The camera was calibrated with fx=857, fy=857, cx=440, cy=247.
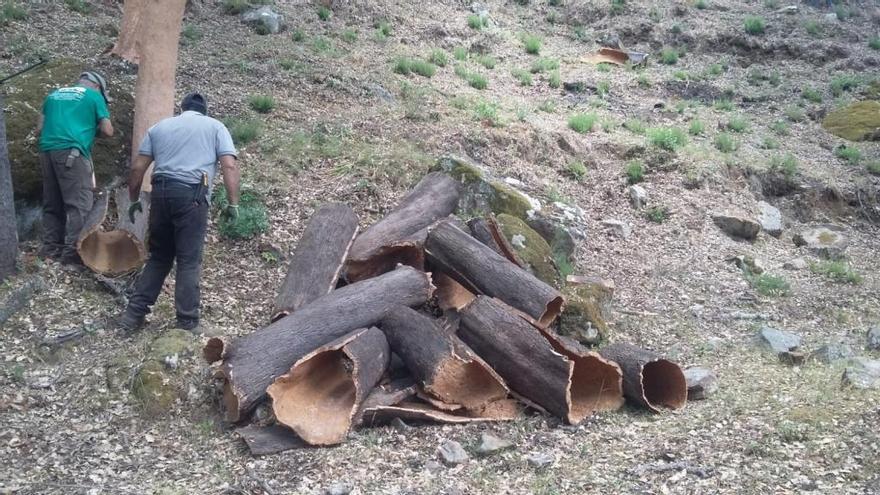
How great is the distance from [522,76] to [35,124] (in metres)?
8.75

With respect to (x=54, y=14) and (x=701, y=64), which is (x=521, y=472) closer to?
(x=54, y=14)

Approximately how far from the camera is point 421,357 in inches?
227

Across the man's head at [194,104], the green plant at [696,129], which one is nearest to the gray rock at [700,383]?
the man's head at [194,104]

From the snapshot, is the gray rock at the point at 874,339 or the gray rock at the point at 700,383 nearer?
the gray rock at the point at 700,383

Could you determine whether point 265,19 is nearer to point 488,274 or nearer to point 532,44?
point 532,44

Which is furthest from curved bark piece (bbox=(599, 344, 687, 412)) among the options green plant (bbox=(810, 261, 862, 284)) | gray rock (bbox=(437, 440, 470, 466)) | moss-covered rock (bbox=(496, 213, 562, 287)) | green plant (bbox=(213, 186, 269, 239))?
green plant (bbox=(810, 261, 862, 284))

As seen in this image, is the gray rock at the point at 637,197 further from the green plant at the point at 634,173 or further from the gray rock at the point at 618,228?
the gray rock at the point at 618,228

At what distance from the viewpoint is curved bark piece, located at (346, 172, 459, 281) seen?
6.97 metres

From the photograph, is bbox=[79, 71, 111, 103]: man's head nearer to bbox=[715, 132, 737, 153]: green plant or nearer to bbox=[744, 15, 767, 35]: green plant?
bbox=[715, 132, 737, 153]: green plant

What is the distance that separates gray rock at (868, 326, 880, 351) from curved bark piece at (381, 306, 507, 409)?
12.1 feet

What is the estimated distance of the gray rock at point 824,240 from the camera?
10594 mm

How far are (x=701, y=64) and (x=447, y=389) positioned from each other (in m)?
14.0

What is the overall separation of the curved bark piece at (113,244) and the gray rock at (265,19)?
6.52 meters

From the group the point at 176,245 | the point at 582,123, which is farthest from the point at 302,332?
the point at 582,123
